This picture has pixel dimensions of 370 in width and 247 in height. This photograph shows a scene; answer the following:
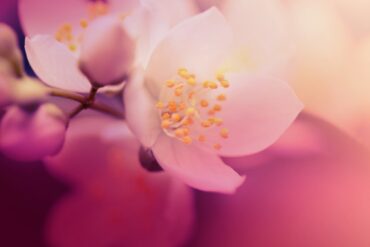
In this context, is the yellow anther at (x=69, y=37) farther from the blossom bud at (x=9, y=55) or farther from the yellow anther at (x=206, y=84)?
the yellow anther at (x=206, y=84)

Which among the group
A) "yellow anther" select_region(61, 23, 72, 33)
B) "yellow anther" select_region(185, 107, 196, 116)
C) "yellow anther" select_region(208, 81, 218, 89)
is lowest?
"yellow anther" select_region(61, 23, 72, 33)

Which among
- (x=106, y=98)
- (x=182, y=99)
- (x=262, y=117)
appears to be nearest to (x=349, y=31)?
(x=262, y=117)

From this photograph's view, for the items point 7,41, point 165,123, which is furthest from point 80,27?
point 165,123

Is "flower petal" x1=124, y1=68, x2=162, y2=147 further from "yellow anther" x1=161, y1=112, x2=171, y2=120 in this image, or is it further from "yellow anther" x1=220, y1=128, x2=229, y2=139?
"yellow anther" x1=220, y1=128, x2=229, y2=139

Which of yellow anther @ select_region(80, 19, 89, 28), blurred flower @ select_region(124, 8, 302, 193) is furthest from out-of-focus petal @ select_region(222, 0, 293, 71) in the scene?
yellow anther @ select_region(80, 19, 89, 28)

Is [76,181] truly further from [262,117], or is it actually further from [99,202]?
[262,117]

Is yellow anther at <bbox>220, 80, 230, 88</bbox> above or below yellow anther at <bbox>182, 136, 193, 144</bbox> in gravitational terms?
above

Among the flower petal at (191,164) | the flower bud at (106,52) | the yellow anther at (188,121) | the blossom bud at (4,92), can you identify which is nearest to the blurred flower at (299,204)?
the flower petal at (191,164)
